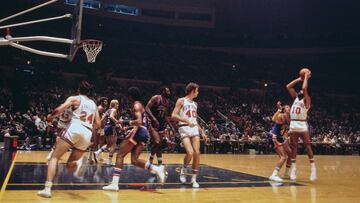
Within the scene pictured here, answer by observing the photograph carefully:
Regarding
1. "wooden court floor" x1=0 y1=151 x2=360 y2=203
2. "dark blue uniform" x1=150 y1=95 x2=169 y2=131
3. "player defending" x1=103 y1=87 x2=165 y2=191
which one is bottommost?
"wooden court floor" x1=0 y1=151 x2=360 y2=203

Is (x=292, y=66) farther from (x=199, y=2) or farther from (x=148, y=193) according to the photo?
(x=148, y=193)

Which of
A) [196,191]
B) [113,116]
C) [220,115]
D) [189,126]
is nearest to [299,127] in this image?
[189,126]

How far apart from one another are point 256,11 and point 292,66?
20.9 ft

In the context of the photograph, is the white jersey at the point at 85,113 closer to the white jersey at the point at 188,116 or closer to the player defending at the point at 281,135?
the white jersey at the point at 188,116

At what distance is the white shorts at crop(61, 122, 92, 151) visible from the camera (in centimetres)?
575

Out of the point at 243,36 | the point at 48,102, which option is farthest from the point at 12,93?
the point at 243,36

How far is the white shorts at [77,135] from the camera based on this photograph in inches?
227

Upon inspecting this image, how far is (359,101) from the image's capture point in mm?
35094

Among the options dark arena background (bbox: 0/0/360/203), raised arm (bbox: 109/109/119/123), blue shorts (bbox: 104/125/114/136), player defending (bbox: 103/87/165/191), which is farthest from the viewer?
blue shorts (bbox: 104/125/114/136)

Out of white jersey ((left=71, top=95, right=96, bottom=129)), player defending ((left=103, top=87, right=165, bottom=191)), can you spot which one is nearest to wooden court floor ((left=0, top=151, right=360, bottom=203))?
player defending ((left=103, top=87, right=165, bottom=191))

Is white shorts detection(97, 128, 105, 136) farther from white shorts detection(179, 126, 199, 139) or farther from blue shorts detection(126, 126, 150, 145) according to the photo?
blue shorts detection(126, 126, 150, 145)

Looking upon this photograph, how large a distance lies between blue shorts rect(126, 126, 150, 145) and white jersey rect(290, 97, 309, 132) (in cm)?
405

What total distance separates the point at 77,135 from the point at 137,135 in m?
1.16

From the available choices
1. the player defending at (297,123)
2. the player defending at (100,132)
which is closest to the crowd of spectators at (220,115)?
the player defending at (100,132)
